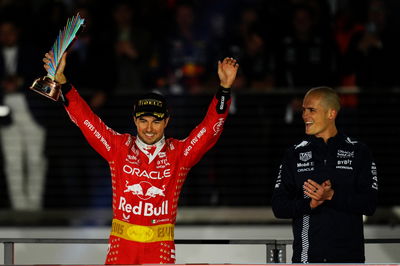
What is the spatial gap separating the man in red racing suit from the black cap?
0.05m

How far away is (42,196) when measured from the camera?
1207 centimetres

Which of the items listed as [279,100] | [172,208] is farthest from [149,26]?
[172,208]

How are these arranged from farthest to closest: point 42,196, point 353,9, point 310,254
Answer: point 353,9 < point 42,196 < point 310,254

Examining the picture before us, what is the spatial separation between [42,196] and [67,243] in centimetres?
397

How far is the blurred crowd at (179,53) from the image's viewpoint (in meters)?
11.6

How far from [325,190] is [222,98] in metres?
0.90

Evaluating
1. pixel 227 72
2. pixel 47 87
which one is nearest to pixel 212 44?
pixel 227 72

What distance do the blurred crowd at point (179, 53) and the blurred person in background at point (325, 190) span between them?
4336 mm

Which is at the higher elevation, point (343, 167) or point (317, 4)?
point (317, 4)

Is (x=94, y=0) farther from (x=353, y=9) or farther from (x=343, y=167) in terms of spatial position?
(x=343, y=167)

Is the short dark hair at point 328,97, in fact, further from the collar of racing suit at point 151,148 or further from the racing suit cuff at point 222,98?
the collar of racing suit at point 151,148

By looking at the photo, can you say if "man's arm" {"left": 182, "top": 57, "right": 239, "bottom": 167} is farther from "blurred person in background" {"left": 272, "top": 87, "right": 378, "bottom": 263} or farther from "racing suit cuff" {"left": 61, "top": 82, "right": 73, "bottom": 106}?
"racing suit cuff" {"left": 61, "top": 82, "right": 73, "bottom": 106}

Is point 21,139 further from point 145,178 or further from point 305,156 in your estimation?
point 305,156

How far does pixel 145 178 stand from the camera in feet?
23.6
